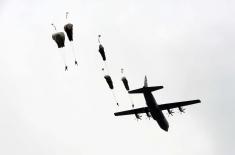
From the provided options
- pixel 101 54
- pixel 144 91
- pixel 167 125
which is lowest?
pixel 167 125

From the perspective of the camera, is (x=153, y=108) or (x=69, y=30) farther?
(x=153, y=108)

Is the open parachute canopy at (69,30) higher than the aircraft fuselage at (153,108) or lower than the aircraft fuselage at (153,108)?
higher

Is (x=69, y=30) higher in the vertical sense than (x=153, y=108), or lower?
higher

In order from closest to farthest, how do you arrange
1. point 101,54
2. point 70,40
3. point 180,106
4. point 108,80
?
point 70,40 → point 101,54 → point 108,80 → point 180,106

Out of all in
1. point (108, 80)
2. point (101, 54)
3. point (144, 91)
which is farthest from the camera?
point (144, 91)

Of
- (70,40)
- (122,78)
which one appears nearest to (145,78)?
(122,78)

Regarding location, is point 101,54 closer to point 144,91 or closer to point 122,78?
point 122,78

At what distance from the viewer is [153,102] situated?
136 meters

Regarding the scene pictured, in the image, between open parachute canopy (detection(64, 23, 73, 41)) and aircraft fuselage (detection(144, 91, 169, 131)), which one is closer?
open parachute canopy (detection(64, 23, 73, 41))

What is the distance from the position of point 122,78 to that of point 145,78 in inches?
1606

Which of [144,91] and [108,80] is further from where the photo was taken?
[144,91]

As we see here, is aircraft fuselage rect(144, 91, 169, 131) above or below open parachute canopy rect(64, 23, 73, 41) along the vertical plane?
below

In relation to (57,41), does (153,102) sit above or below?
below

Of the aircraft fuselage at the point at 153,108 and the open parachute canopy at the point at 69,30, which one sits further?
the aircraft fuselage at the point at 153,108
